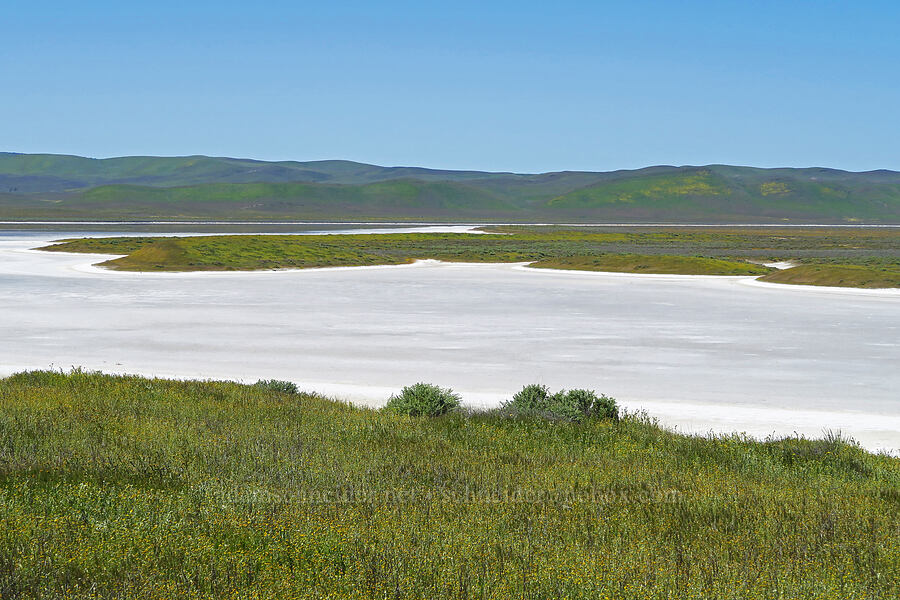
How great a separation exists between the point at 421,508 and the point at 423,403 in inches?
198

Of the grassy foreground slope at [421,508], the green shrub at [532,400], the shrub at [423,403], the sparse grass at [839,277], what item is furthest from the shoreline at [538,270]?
the grassy foreground slope at [421,508]

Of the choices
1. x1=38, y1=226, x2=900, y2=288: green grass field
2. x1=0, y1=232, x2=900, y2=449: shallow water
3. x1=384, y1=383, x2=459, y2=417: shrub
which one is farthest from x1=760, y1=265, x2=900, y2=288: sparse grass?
x1=384, y1=383, x2=459, y2=417: shrub

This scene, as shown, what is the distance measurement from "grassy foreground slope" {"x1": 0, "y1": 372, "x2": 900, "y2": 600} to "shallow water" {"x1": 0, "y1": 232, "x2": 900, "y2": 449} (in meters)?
3.37

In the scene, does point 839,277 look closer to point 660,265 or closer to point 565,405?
point 660,265

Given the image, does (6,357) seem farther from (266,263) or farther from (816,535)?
(266,263)

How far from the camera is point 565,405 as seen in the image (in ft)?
40.3

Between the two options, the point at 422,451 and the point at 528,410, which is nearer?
the point at 422,451

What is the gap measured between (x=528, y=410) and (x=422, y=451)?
266 cm

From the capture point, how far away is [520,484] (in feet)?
27.3

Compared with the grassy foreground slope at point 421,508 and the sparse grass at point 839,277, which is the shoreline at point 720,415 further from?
the sparse grass at point 839,277

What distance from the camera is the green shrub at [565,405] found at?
1202cm

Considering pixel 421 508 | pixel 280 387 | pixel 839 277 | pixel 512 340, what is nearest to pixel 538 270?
pixel 839 277

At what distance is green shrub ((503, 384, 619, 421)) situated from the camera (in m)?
12.0

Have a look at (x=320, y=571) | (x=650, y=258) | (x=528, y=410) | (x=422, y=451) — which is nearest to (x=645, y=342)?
(x=528, y=410)
